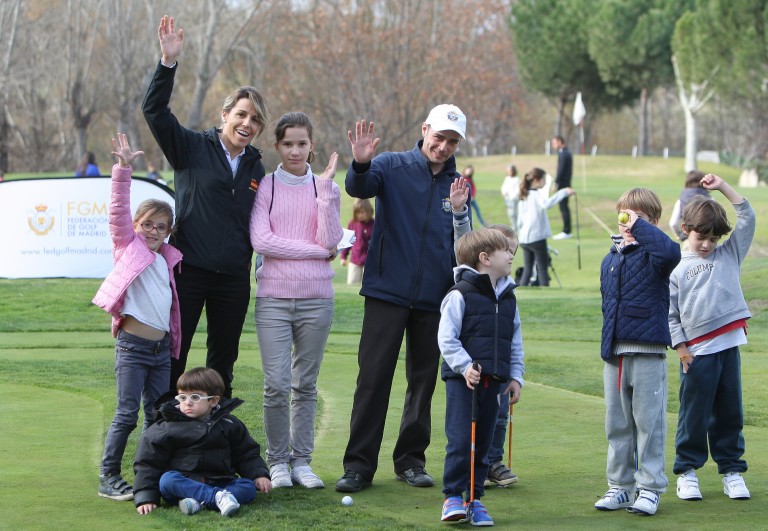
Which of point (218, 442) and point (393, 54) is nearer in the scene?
point (218, 442)

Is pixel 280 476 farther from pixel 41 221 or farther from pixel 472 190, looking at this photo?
pixel 472 190

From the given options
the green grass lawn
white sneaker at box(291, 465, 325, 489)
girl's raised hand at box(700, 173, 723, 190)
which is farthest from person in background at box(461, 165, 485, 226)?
white sneaker at box(291, 465, 325, 489)

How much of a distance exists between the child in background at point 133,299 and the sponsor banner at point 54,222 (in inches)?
475

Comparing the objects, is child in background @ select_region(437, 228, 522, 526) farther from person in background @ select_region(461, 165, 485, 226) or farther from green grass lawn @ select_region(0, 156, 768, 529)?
person in background @ select_region(461, 165, 485, 226)

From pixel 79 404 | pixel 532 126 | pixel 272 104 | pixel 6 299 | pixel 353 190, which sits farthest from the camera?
pixel 532 126

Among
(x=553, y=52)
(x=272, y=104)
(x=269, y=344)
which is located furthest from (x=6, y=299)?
(x=553, y=52)

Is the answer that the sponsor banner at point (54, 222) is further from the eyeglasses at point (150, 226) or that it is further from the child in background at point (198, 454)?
the child in background at point (198, 454)

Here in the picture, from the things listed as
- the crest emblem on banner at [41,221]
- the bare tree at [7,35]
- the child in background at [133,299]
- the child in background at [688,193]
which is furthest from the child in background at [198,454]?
the bare tree at [7,35]

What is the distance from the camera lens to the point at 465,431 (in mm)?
5598

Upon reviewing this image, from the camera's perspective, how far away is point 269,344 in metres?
6.23

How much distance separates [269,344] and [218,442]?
0.66 meters

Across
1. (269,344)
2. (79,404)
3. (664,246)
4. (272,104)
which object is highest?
(272,104)

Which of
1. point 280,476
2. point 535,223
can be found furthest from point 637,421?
point 535,223

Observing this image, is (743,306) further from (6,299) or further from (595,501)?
(6,299)
